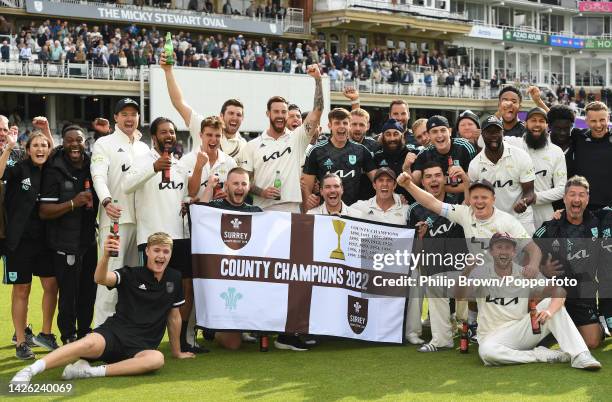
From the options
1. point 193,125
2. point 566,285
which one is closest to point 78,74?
point 193,125

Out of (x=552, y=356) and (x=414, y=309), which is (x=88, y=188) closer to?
(x=414, y=309)

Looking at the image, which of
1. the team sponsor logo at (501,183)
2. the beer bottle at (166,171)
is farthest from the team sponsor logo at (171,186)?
the team sponsor logo at (501,183)

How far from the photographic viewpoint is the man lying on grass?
6.95m

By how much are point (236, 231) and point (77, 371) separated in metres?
2.02

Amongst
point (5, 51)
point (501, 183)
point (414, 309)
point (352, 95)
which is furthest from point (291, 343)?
point (5, 51)

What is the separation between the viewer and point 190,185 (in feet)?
27.2

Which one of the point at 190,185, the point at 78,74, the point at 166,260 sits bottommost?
the point at 166,260

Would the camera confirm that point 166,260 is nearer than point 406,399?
No

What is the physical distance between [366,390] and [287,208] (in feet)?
8.85

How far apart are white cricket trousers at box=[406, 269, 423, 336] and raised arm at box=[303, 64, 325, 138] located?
173cm

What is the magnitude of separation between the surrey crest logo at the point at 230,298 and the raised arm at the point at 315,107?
5.92ft

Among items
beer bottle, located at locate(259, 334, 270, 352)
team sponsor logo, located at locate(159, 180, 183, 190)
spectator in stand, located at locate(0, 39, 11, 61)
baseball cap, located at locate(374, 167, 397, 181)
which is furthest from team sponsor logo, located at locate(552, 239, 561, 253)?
spectator in stand, located at locate(0, 39, 11, 61)

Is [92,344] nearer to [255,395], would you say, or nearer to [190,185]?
[255,395]

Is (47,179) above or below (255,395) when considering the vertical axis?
above
